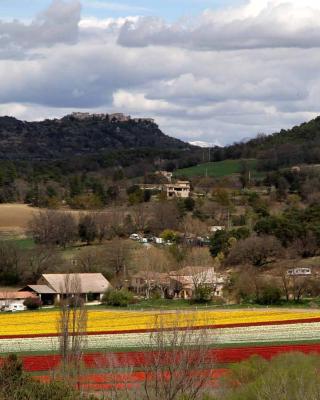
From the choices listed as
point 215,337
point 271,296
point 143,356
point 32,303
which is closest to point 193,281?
point 271,296

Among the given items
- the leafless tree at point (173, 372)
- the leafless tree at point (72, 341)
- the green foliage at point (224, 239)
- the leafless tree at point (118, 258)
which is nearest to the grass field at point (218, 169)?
the green foliage at point (224, 239)

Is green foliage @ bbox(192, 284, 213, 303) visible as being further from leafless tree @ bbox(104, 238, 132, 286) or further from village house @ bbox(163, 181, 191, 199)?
village house @ bbox(163, 181, 191, 199)

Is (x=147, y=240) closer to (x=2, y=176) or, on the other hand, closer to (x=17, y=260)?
(x=17, y=260)

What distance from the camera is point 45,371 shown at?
36250mm

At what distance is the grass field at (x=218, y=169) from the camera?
15088 cm

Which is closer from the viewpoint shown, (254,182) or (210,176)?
(254,182)

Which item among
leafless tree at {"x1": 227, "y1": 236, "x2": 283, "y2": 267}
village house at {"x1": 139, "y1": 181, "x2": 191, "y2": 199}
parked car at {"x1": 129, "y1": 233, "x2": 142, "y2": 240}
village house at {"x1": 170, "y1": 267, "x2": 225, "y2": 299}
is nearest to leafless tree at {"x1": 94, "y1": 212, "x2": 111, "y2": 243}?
parked car at {"x1": 129, "y1": 233, "x2": 142, "y2": 240}

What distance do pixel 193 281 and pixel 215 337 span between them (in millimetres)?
28969

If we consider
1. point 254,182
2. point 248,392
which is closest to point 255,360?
point 248,392

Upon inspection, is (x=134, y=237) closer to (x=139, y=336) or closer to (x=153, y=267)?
(x=153, y=267)

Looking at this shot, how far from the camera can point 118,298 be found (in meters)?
66.6

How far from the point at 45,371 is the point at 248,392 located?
991 cm

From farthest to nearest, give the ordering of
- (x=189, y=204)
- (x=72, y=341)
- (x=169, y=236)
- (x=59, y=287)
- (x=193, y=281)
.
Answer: (x=189, y=204), (x=169, y=236), (x=193, y=281), (x=59, y=287), (x=72, y=341)

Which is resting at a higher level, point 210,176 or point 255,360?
point 210,176
